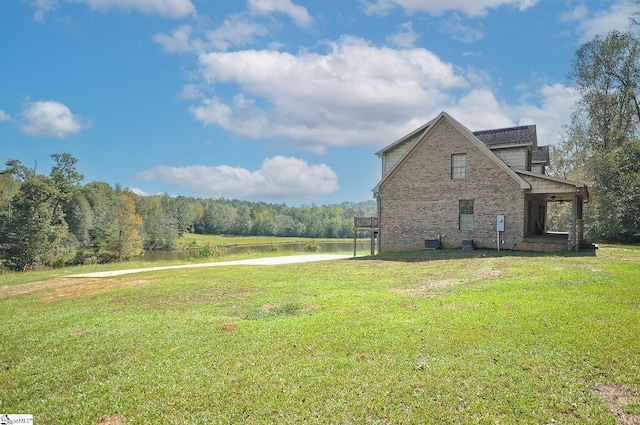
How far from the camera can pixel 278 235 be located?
120m

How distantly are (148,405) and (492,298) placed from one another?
729cm

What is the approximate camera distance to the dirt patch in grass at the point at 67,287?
1327cm

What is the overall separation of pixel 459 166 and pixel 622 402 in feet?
58.7

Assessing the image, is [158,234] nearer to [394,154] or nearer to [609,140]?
[394,154]

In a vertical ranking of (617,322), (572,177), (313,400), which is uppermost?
(572,177)

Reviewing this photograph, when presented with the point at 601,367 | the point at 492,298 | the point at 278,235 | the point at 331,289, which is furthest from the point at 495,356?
the point at 278,235

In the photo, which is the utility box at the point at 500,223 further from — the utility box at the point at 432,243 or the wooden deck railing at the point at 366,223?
the wooden deck railing at the point at 366,223

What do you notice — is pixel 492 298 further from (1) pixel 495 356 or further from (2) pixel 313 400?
(2) pixel 313 400

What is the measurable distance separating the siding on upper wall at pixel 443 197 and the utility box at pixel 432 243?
496 mm

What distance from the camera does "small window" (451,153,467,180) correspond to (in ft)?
67.9

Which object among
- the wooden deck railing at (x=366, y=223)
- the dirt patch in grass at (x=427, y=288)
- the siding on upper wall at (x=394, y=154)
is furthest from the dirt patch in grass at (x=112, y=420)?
the siding on upper wall at (x=394, y=154)

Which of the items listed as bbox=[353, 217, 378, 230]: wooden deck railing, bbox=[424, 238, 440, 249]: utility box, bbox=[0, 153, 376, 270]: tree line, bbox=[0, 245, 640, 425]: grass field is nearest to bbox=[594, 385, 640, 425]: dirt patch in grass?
bbox=[0, 245, 640, 425]: grass field

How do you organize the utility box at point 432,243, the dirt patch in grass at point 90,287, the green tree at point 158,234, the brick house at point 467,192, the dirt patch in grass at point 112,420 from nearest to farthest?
the dirt patch in grass at point 112,420 < the dirt patch in grass at point 90,287 < the brick house at point 467,192 < the utility box at point 432,243 < the green tree at point 158,234

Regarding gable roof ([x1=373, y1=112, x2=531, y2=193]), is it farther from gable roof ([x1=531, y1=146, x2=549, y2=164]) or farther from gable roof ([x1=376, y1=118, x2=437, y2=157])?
gable roof ([x1=531, y1=146, x2=549, y2=164])
